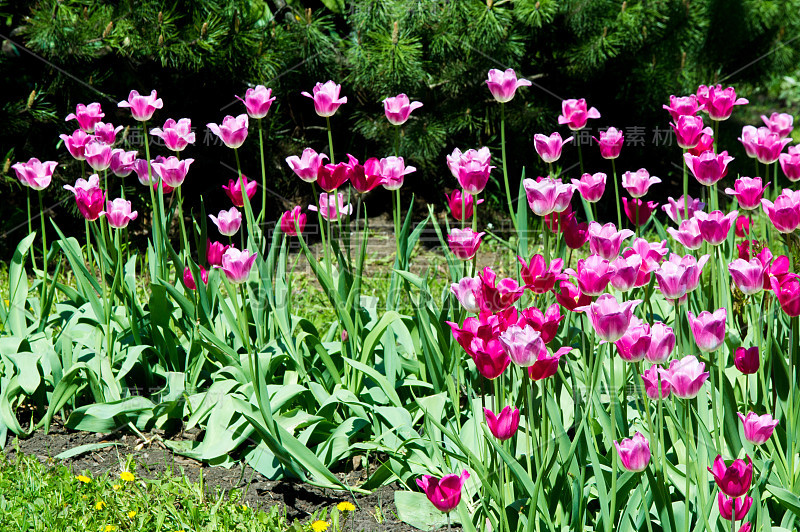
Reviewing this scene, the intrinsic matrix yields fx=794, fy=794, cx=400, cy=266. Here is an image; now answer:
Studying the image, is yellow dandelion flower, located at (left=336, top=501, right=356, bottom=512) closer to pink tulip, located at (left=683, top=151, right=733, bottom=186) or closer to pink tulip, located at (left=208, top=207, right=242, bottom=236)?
pink tulip, located at (left=208, top=207, right=242, bottom=236)

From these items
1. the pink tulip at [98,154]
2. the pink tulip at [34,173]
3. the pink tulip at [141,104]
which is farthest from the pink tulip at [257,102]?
the pink tulip at [34,173]

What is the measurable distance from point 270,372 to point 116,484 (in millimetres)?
452

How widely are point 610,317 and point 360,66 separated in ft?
7.83

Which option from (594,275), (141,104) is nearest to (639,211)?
(594,275)

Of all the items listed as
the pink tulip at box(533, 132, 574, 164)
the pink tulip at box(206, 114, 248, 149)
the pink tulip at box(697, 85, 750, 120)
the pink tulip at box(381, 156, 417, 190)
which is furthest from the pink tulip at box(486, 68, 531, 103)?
the pink tulip at box(206, 114, 248, 149)

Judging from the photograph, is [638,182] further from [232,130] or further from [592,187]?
[232,130]

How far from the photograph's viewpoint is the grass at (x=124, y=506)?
1.69m

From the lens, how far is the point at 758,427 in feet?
4.45

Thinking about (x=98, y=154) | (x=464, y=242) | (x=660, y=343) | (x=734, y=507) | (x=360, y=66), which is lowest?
(x=734, y=507)

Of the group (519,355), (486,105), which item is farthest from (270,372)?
(486,105)

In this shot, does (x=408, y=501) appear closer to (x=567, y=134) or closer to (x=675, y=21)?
(x=567, y=134)

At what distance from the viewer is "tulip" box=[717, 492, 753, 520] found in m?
1.26

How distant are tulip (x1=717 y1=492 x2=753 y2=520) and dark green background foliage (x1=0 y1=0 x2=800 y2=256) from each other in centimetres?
217

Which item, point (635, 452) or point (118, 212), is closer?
point (635, 452)
